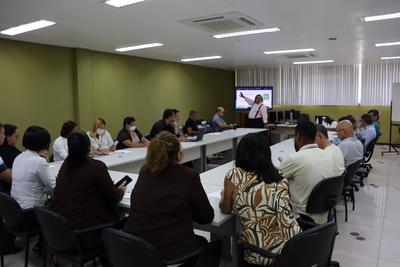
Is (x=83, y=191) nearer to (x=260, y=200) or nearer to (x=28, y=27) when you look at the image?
(x=260, y=200)

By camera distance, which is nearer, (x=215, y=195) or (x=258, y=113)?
(x=215, y=195)

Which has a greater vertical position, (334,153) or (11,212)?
(334,153)

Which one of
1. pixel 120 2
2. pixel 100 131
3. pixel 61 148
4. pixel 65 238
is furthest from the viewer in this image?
pixel 100 131

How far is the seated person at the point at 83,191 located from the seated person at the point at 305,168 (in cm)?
143

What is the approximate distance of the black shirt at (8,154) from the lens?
3.34 metres

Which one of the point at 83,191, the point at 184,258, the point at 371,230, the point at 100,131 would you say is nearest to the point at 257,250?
the point at 184,258

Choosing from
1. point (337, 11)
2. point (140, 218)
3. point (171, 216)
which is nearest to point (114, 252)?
point (140, 218)

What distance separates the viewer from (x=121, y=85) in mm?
8141

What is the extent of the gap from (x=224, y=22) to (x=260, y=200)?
11.0 feet

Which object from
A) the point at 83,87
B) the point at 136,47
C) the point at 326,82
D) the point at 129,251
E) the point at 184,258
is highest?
the point at 136,47

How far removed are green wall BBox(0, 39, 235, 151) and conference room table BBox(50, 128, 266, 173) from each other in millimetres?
2407

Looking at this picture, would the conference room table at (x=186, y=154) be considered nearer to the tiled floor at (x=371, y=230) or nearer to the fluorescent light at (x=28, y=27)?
the tiled floor at (x=371, y=230)

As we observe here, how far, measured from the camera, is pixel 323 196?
277 cm

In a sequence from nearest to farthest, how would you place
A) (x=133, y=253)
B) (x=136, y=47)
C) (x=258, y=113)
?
(x=133, y=253) → (x=136, y=47) → (x=258, y=113)
